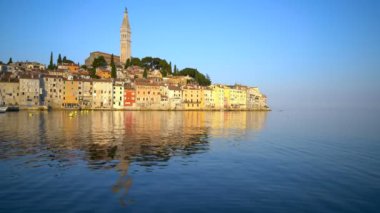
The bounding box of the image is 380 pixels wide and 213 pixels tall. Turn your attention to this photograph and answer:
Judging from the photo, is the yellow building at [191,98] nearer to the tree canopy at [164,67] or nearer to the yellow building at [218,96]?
the yellow building at [218,96]

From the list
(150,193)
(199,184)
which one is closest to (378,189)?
(199,184)

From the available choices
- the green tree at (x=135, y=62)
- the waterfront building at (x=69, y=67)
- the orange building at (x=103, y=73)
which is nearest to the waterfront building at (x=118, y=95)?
the waterfront building at (x=69, y=67)

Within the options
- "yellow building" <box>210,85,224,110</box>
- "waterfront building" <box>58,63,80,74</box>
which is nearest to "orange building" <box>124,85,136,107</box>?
"waterfront building" <box>58,63,80,74</box>

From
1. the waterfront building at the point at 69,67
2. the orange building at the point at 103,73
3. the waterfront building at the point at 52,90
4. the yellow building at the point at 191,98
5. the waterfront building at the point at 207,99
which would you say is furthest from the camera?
the waterfront building at the point at 207,99

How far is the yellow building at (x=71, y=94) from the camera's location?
3580 inches

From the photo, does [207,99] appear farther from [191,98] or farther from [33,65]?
[33,65]

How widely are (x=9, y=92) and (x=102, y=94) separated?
24.5 meters

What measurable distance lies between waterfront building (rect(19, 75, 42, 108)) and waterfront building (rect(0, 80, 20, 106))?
1079 millimetres

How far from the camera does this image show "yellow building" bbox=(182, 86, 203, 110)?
11638cm

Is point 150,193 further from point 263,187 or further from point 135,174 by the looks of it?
→ point 263,187

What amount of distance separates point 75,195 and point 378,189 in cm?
1183

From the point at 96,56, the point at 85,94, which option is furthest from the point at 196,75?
the point at 85,94

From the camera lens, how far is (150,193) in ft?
38.4

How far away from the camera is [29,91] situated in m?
83.0
